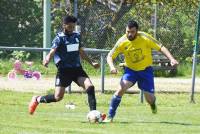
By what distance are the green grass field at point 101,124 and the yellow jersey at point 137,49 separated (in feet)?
3.31

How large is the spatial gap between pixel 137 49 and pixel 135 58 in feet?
0.59

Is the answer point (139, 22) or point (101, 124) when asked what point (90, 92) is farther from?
point (139, 22)

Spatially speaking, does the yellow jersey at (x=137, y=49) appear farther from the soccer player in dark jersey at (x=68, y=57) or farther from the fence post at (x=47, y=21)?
the fence post at (x=47, y=21)

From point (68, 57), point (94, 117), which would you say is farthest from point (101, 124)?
point (68, 57)

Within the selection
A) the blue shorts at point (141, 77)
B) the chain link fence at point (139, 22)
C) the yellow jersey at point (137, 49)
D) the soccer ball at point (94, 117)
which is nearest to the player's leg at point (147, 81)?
the blue shorts at point (141, 77)

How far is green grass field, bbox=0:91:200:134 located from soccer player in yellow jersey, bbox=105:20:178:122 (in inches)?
20.9

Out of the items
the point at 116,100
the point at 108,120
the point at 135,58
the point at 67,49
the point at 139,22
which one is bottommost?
the point at 108,120

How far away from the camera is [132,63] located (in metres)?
12.7

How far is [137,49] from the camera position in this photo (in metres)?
12.5

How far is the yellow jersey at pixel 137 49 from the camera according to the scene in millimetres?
12508

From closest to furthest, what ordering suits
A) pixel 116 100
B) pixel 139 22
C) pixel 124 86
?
pixel 116 100
pixel 124 86
pixel 139 22

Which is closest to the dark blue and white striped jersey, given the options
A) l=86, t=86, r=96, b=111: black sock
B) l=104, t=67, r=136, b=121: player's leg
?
l=86, t=86, r=96, b=111: black sock

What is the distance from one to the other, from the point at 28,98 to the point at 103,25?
6010 millimetres


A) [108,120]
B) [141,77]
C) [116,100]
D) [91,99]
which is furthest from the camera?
[141,77]
